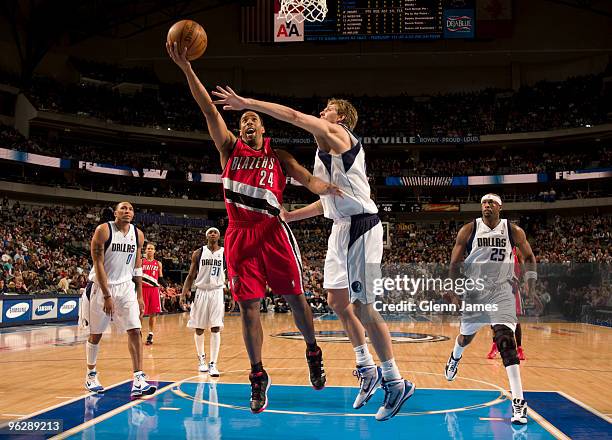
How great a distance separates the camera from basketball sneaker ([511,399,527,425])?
5.82m

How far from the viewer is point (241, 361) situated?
10.5 metres

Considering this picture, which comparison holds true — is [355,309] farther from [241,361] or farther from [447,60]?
[447,60]

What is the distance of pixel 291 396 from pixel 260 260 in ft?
10.4

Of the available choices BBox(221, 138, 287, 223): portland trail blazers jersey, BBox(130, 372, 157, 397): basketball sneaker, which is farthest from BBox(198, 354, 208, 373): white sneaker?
BBox(221, 138, 287, 223): portland trail blazers jersey

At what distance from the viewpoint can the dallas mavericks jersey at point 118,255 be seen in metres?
7.39

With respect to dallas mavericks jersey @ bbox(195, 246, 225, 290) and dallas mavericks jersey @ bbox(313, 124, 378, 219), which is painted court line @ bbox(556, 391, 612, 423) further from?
dallas mavericks jersey @ bbox(195, 246, 225, 290)

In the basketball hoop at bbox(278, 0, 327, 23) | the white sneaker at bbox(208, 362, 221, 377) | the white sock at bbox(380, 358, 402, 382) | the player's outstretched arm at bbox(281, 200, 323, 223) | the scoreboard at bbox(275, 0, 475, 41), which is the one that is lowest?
the white sneaker at bbox(208, 362, 221, 377)

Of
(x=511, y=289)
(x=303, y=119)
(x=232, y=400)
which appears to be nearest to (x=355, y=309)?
(x=303, y=119)

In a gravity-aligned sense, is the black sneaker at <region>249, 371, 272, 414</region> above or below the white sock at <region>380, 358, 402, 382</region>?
below

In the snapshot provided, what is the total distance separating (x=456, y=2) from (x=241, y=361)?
65.0 ft

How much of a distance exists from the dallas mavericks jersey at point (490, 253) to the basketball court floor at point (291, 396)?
59.4 inches

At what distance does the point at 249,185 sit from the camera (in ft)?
15.7

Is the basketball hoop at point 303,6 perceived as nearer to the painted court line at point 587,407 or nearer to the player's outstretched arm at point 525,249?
the player's outstretched arm at point 525,249

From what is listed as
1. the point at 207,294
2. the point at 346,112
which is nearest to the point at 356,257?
the point at 346,112
